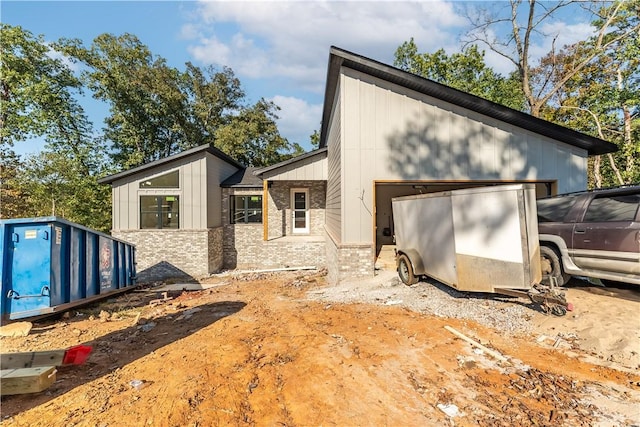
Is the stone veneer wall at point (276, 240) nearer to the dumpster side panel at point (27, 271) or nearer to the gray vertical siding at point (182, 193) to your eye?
the gray vertical siding at point (182, 193)

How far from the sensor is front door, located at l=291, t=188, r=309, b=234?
15.0 meters

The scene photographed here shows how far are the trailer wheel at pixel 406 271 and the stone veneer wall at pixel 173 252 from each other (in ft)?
30.0

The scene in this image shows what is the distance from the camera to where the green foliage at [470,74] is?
74.8 ft

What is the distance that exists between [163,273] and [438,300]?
39.3 feet

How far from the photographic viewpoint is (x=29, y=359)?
354 cm

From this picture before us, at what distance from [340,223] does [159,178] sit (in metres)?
9.50

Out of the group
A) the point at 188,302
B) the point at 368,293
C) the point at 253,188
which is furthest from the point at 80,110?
the point at 368,293

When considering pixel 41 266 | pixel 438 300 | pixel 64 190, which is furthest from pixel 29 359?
pixel 64 190

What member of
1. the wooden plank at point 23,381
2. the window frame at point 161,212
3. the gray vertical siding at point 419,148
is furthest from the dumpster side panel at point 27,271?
the window frame at point 161,212

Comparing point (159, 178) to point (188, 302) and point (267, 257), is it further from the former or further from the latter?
point (188, 302)

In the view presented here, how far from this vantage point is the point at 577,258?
18.3 feet

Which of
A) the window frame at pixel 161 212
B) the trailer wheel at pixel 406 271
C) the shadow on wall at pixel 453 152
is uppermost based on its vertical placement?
the shadow on wall at pixel 453 152

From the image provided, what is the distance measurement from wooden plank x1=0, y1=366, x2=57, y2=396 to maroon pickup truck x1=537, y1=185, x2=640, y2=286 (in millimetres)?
8813

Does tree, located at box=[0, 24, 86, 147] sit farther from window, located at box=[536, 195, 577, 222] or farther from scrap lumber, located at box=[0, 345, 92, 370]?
window, located at box=[536, 195, 577, 222]
